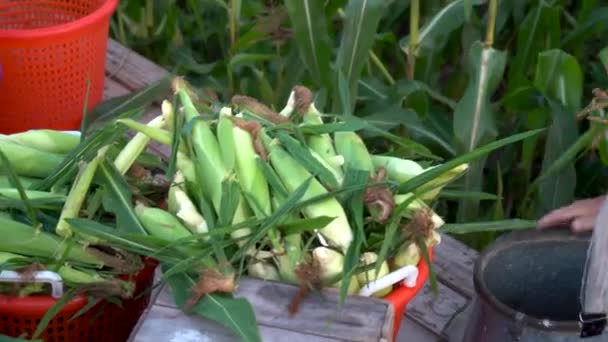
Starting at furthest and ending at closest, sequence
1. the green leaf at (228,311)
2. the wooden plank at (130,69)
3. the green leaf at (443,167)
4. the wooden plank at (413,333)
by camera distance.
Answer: the wooden plank at (130,69) < the wooden plank at (413,333) < the green leaf at (443,167) < the green leaf at (228,311)

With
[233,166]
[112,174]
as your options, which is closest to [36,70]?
[112,174]

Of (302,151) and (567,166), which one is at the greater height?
(302,151)

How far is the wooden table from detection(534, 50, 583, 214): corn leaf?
0.20 meters

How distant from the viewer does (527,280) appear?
1510 mm

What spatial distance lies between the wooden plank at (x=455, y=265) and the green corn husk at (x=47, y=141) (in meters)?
0.64

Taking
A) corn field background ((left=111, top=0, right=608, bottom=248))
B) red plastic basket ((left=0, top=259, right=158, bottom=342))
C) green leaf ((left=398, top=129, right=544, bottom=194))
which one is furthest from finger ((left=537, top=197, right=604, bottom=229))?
red plastic basket ((left=0, top=259, right=158, bottom=342))

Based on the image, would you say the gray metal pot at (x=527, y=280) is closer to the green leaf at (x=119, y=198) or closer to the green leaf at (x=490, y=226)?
the green leaf at (x=490, y=226)

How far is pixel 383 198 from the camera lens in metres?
1.27

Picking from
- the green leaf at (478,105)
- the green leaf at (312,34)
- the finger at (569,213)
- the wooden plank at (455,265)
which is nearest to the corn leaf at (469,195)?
the finger at (569,213)

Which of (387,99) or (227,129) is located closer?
(227,129)

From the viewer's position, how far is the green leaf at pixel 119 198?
1.31m

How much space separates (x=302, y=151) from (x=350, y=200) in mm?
85

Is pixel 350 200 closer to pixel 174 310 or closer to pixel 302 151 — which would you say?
pixel 302 151

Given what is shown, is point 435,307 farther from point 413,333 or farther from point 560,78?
point 560,78
